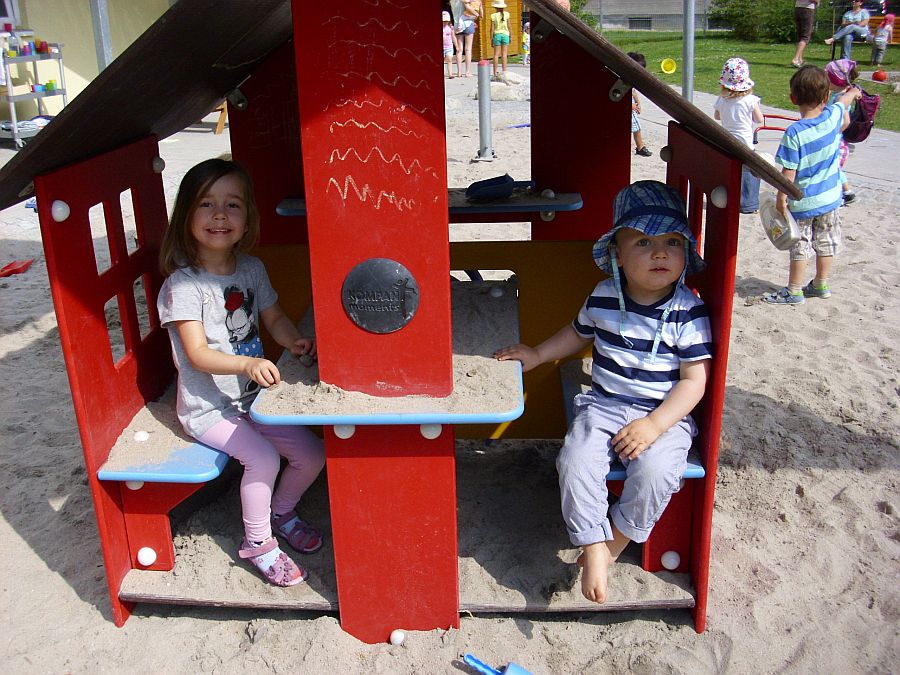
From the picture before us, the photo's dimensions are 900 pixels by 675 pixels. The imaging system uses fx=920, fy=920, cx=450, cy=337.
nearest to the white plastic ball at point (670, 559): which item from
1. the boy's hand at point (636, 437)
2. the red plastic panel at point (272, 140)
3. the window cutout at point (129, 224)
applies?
the boy's hand at point (636, 437)

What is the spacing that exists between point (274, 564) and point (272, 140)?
5.15 ft

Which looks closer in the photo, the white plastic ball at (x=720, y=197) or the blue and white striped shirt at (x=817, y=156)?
the white plastic ball at (x=720, y=197)

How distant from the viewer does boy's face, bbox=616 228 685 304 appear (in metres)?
2.46

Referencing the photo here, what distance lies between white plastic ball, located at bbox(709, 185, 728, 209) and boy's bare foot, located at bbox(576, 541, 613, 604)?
2.99 ft

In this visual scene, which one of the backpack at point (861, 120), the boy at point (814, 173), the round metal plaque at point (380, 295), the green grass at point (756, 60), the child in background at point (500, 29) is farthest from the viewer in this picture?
the child in background at point (500, 29)

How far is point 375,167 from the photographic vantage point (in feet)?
6.73

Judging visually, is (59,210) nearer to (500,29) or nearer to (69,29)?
(69,29)

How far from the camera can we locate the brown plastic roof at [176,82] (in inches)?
79.7

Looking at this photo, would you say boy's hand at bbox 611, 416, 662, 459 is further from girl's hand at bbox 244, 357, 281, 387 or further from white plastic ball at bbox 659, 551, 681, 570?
girl's hand at bbox 244, 357, 281, 387

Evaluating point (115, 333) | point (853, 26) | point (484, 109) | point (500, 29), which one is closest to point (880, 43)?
point (853, 26)

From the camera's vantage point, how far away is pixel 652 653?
2455 millimetres

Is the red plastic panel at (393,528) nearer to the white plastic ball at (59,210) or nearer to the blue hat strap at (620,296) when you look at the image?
the blue hat strap at (620,296)

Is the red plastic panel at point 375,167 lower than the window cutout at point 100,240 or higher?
higher

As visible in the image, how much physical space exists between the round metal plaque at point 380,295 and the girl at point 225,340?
437 mm
